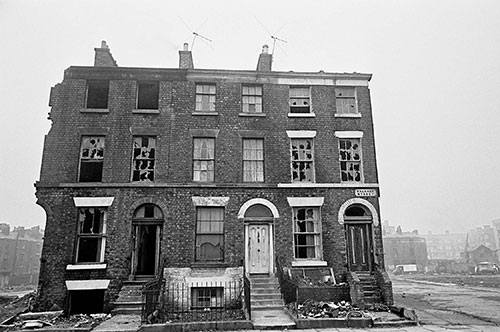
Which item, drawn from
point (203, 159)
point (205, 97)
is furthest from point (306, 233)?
point (205, 97)

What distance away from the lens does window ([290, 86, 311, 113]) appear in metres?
18.0

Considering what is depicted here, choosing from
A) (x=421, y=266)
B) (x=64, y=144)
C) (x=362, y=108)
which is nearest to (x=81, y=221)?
(x=64, y=144)

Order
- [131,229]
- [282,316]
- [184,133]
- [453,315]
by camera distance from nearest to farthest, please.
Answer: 1. [282,316]
2. [453,315]
3. [131,229]
4. [184,133]

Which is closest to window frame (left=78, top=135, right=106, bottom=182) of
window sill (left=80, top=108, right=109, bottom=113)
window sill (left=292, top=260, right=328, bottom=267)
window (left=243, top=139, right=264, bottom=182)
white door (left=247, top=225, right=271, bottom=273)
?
window sill (left=80, top=108, right=109, bottom=113)

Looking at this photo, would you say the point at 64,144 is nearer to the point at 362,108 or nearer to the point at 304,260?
the point at 304,260

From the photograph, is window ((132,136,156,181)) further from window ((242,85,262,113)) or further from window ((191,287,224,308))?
window ((191,287,224,308))

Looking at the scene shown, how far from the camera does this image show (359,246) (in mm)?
16719

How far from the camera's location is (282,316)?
42.4 ft

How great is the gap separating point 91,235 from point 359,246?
1143cm

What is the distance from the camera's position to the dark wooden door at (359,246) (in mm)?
16500

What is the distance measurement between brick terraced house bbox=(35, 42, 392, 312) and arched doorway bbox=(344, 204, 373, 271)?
0.04 metres

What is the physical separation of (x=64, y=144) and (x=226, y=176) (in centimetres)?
720

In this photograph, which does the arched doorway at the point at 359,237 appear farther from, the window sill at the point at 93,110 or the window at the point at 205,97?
the window sill at the point at 93,110

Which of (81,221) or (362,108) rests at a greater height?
(362,108)
